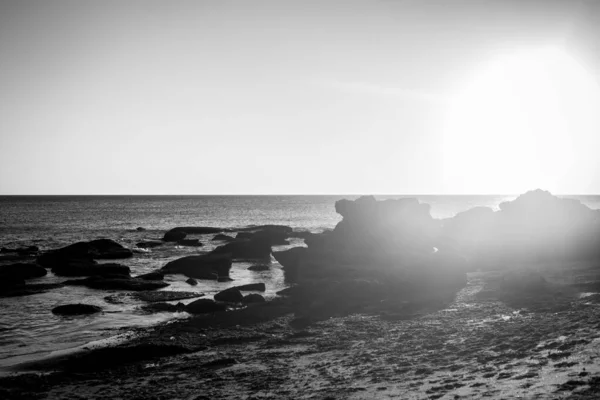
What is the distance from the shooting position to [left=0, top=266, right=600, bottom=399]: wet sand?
13.2 metres

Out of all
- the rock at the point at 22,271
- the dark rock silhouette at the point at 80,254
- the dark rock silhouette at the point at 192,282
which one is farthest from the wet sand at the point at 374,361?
the dark rock silhouette at the point at 80,254

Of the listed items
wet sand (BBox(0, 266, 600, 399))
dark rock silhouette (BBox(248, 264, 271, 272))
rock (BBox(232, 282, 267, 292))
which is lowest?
dark rock silhouette (BBox(248, 264, 271, 272))

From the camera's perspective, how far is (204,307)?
87.1ft

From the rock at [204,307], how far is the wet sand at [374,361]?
2.89 m

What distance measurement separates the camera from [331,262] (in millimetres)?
40594

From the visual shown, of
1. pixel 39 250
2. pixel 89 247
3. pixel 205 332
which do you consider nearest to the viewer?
pixel 205 332

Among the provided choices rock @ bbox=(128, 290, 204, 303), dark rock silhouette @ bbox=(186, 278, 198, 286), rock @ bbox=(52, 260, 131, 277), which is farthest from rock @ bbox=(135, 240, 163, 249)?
rock @ bbox=(128, 290, 204, 303)

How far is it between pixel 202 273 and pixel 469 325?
2500cm

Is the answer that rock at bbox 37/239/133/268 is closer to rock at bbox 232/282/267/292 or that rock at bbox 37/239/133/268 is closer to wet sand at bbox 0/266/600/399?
rock at bbox 232/282/267/292

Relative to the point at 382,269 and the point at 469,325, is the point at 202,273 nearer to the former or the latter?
the point at 382,269

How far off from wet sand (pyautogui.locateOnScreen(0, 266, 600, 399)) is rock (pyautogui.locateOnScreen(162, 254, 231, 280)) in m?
17.2

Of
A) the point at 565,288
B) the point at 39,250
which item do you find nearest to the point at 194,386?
the point at 565,288

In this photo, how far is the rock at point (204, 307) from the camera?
1035 inches

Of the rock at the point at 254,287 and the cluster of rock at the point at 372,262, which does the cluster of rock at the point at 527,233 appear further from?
the rock at the point at 254,287
